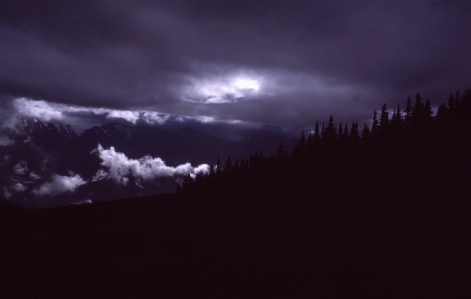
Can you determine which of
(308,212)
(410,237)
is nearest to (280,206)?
(308,212)

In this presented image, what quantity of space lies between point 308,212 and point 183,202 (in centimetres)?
856

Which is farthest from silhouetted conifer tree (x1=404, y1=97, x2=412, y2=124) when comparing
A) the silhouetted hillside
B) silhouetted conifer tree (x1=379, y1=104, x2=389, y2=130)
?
the silhouetted hillside

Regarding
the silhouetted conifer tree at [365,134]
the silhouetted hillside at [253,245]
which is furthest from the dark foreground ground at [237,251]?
the silhouetted conifer tree at [365,134]

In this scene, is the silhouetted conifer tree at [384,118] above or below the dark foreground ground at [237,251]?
above

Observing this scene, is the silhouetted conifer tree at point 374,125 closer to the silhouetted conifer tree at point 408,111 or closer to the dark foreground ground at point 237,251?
the silhouetted conifer tree at point 408,111

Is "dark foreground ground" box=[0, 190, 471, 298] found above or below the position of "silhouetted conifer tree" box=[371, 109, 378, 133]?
below

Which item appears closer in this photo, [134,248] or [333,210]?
[134,248]

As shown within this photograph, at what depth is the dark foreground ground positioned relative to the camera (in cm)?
1123

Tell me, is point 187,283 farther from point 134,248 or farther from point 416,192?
point 416,192

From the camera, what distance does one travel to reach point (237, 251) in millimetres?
14258

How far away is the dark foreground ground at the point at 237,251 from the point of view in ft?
36.8

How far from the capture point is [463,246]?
13945 mm

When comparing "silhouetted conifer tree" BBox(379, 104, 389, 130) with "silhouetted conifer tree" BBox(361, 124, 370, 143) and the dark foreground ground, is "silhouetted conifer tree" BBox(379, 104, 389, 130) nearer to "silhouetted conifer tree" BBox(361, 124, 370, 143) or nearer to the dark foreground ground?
"silhouetted conifer tree" BBox(361, 124, 370, 143)

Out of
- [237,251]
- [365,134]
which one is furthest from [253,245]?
[365,134]
